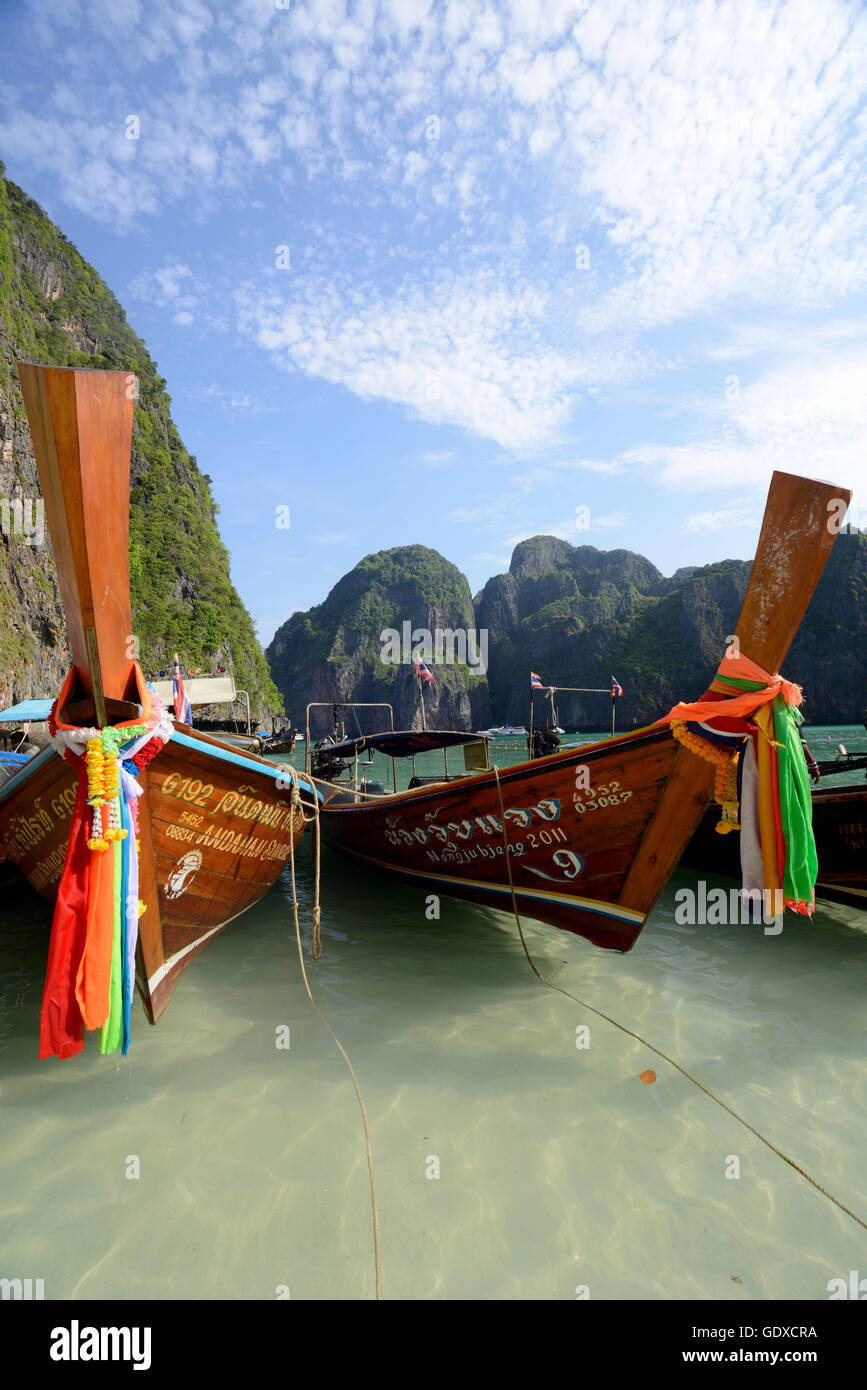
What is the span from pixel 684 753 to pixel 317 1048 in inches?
122

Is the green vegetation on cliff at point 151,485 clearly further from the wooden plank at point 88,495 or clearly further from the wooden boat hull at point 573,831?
the wooden plank at point 88,495

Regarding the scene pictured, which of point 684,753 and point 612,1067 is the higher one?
point 684,753

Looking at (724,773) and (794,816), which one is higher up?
(724,773)

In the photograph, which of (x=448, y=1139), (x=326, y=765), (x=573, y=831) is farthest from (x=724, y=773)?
(x=326, y=765)

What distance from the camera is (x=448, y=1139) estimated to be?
3.02 meters

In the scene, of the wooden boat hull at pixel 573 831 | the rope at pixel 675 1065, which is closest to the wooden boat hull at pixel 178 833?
the wooden boat hull at pixel 573 831

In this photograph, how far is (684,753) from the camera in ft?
13.9

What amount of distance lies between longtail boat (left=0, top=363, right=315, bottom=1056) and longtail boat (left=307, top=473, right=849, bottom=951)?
7.71ft

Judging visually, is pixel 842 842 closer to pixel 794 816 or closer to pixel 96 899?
pixel 794 816

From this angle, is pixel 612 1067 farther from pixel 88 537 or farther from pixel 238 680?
pixel 238 680

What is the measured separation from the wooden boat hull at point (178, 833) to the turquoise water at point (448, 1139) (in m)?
0.55

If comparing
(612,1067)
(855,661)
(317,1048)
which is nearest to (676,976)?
(612,1067)

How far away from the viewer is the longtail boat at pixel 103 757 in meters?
2.51

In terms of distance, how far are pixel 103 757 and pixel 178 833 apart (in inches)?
51.1
